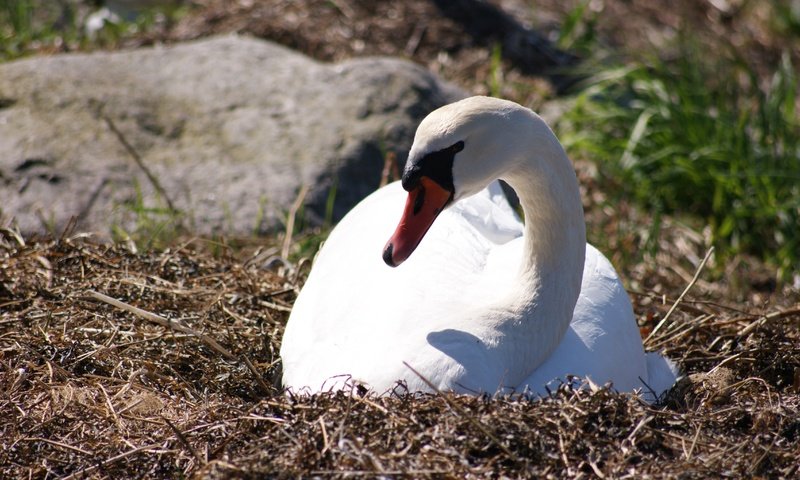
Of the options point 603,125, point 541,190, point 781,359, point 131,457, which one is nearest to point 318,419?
point 131,457

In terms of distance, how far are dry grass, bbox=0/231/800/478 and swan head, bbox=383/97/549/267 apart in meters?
0.55

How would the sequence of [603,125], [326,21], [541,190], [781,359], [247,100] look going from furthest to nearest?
[326,21] → [603,125] → [247,100] → [781,359] → [541,190]

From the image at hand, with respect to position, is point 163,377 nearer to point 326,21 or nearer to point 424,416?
point 424,416

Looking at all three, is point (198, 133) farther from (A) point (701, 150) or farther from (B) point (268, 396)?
(A) point (701, 150)

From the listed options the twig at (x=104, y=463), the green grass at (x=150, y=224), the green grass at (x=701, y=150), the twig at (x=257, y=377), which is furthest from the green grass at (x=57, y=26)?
the twig at (x=104, y=463)

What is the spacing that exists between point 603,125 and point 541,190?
338 centimetres

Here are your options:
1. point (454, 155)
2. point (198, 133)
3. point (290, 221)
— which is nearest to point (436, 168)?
point (454, 155)

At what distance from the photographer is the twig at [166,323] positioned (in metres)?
3.61

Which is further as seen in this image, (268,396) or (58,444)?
(268,396)

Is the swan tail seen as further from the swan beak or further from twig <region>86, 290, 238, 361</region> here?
twig <region>86, 290, 238, 361</region>

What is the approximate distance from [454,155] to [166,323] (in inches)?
52.3

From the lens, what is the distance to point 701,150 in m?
5.94

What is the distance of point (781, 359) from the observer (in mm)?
3846

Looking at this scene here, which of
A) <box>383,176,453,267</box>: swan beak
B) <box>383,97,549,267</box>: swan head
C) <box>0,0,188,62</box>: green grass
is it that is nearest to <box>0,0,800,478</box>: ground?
<box>383,176,453,267</box>: swan beak
